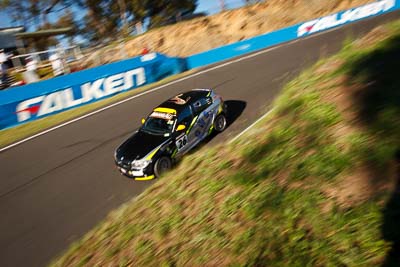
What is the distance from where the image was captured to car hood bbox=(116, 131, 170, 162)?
27.9 feet

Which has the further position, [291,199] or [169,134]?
[169,134]

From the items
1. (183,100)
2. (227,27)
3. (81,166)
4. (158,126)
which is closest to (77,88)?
(81,166)

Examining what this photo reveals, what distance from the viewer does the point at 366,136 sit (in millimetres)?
4797

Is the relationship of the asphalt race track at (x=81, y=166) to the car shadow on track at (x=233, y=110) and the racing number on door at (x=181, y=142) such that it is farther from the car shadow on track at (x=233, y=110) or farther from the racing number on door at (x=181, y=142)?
the racing number on door at (x=181, y=142)

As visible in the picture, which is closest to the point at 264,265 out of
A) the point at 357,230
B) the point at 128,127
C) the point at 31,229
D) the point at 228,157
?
the point at 357,230

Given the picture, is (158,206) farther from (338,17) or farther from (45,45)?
(45,45)

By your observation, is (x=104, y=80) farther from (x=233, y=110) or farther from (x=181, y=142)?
(x=181, y=142)

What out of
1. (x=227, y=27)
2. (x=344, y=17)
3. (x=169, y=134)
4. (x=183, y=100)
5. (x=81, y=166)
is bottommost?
(x=81, y=166)

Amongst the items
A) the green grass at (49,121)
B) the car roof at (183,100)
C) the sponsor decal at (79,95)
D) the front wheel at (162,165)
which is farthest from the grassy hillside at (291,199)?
the sponsor decal at (79,95)

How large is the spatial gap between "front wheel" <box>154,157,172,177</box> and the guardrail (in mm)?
10181

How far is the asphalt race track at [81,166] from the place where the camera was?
24.1 ft

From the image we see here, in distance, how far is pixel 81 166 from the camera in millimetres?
10188

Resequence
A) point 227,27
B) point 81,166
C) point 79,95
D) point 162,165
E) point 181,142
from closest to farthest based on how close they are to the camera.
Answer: point 162,165 → point 181,142 → point 81,166 → point 79,95 → point 227,27

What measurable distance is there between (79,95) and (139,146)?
9830mm
